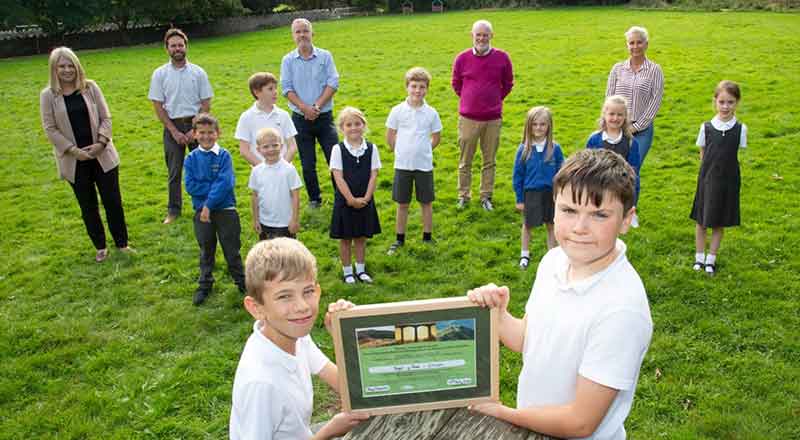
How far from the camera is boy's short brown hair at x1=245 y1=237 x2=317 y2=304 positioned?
8.27ft

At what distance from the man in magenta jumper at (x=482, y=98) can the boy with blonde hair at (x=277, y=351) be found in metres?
6.67

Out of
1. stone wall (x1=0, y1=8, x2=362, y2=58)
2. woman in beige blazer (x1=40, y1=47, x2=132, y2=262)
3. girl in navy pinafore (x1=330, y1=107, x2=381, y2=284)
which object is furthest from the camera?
stone wall (x1=0, y1=8, x2=362, y2=58)

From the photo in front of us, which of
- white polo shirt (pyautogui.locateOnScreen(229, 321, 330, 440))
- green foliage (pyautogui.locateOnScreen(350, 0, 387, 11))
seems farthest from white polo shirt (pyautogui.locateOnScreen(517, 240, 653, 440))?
green foliage (pyautogui.locateOnScreen(350, 0, 387, 11))

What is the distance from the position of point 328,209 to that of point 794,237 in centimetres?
602

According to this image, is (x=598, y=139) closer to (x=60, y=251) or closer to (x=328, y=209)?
(x=328, y=209)

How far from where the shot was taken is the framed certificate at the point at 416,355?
230 cm

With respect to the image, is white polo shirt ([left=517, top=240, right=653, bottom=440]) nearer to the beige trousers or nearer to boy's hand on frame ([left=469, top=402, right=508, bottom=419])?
boy's hand on frame ([left=469, top=402, right=508, bottom=419])

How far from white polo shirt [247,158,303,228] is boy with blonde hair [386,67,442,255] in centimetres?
162

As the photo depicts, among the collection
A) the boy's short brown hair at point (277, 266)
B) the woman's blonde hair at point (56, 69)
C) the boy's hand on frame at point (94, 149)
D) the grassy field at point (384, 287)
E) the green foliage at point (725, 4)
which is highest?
the green foliage at point (725, 4)

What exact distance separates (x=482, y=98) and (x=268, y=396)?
23.0 ft

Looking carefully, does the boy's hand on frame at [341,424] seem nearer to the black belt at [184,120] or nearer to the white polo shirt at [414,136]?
the white polo shirt at [414,136]

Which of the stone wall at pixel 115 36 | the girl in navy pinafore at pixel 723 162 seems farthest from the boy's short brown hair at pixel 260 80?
the stone wall at pixel 115 36

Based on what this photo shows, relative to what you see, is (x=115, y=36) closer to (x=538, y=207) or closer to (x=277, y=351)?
(x=538, y=207)

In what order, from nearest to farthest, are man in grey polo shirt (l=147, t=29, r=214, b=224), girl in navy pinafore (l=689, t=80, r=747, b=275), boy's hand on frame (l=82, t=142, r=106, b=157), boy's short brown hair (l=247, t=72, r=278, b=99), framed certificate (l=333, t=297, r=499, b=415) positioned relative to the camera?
framed certificate (l=333, t=297, r=499, b=415) < girl in navy pinafore (l=689, t=80, r=747, b=275) < boy's hand on frame (l=82, t=142, r=106, b=157) < boy's short brown hair (l=247, t=72, r=278, b=99) < man in grey polo shirt (l=147, t=29, r=214, b=224)
